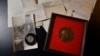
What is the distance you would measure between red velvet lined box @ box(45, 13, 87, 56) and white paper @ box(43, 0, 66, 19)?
0.06 metres

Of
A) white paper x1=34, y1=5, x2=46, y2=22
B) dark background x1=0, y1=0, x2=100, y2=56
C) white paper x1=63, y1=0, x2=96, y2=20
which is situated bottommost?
dark background x1=0, y1=0, x2=100, y2=56

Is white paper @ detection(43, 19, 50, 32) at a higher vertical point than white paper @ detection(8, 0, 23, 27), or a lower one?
lower

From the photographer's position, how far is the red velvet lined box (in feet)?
3.29

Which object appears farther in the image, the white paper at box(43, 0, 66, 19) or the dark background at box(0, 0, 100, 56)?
the white paper at box(43, 0, 66, 19)

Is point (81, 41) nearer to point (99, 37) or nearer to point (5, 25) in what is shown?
point (99, 37)

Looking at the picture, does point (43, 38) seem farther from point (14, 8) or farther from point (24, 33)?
point (14, 8)

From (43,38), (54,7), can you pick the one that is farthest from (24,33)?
(54,7)

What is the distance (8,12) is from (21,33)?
0.17 m

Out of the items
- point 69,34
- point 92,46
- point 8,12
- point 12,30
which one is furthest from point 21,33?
point 92,46

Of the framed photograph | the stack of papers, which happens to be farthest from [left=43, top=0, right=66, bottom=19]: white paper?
the framed photograph

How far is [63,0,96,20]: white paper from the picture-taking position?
1.12 metres

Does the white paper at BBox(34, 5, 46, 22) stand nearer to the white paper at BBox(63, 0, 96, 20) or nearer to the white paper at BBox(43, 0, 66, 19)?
the white paper at BBox(43, 0, 66, 19)

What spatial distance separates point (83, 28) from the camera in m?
1.04

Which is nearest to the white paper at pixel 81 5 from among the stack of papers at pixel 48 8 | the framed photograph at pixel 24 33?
the stack of papers at pixel 48 8
